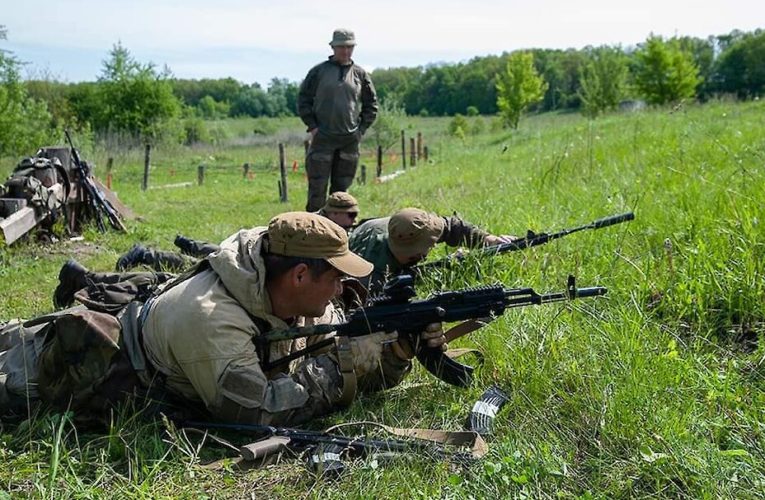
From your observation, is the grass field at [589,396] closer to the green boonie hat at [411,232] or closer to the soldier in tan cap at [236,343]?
the soldier in tan cap at [236,343]

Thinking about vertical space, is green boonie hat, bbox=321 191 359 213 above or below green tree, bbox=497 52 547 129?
below

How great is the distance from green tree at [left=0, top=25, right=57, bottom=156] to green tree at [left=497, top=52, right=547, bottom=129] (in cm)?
3381

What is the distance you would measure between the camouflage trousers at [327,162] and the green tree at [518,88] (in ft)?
148

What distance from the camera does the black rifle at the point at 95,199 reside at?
371 inches

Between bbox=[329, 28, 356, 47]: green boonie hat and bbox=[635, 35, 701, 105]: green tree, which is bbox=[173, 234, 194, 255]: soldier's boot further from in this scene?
bbox=[635, 35, 701, 105]: green tree

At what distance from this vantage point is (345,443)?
3.02m

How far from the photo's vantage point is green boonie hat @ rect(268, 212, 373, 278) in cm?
311

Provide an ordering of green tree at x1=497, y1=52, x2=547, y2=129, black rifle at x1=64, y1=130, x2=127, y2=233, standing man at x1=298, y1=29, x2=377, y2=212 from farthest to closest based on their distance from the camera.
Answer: green tree at x1=497, y1=52, x2=547, y2=129
black rifle at x1=64, y1=130, x2=127, y2=233
standing man at x1=298, y1=29, x2=377, y2=212

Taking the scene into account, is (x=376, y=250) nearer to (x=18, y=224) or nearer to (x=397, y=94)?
(x=18, y=224)

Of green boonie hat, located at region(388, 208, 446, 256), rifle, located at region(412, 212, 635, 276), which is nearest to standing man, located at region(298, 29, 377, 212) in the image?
rifle, located at region(412, 212, 635, 276)

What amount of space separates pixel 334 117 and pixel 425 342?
5432mm

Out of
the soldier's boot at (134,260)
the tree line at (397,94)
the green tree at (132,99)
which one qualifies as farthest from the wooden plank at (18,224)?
the green tree at (132,99)

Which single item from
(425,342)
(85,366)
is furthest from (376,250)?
(85,366)

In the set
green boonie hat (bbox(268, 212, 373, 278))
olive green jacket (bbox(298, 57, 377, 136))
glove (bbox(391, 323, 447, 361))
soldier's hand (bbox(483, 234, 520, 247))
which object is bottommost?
glove (bbox(391, 323, 447, 361))
